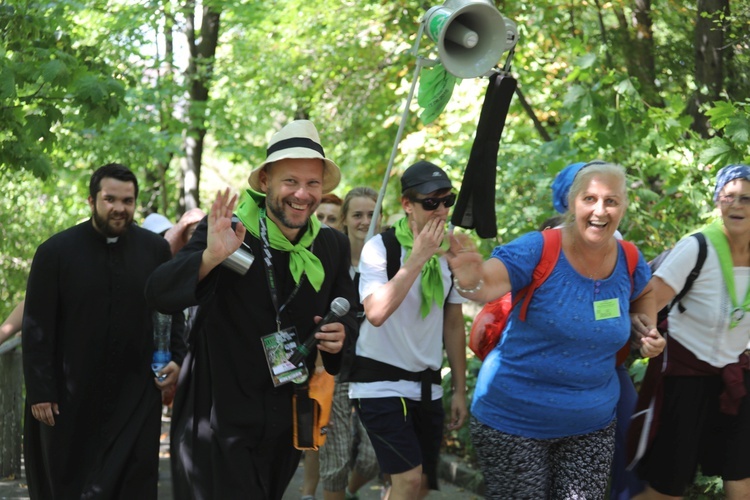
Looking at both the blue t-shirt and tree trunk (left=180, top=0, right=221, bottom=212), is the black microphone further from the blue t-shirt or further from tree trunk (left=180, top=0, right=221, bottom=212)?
tree trunk (left=180, top=0, right=221, bottom=212)

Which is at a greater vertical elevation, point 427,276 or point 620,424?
point 427,276

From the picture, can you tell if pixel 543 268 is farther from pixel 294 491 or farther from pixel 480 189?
pixel 294 491

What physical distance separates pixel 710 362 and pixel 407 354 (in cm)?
157

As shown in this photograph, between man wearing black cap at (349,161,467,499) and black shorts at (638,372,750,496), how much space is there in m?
1.20

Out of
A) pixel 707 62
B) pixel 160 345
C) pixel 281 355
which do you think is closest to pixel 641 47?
pixel 707 62

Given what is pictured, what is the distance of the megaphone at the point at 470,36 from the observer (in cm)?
539

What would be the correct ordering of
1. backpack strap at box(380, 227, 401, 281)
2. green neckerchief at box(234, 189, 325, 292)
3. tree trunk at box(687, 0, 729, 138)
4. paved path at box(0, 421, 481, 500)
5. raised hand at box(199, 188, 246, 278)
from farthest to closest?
tree trunk at box(687, 0, 729, 138)
paved path at box(0, 421, 481, 500)
backpack strap at box(380, 227, 401, 281)
green neckerchief at box(234, 189, 325, 292)
raised hand at box(199, 188, 246, 278)

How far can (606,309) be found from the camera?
4617 millimetres

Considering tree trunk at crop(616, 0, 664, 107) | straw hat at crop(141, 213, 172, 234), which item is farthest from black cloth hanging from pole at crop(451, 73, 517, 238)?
tree trunk at crop(616, 0, 664, 107)

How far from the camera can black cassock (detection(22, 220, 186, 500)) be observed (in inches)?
230

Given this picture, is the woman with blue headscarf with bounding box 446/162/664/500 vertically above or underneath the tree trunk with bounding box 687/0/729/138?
underneath

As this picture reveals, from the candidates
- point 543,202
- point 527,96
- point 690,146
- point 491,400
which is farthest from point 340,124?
point 491,400

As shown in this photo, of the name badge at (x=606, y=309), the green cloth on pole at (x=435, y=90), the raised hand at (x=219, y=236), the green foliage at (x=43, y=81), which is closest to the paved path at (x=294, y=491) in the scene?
the green foliage at (x=43, y=81)

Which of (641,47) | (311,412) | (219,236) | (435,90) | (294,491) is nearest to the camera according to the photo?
(219,236)
